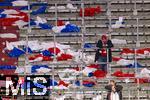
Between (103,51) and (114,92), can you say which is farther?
(103,51)

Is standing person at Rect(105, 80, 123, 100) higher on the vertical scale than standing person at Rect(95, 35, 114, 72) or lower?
lower

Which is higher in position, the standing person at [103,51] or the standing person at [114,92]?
the standing person at [103,51]

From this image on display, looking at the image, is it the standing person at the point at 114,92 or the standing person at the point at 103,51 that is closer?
the standing person at the point at 114,92

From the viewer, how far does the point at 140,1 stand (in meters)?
19.5

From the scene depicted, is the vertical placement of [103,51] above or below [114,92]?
above

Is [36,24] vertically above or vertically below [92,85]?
above

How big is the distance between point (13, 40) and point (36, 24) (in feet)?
2.91

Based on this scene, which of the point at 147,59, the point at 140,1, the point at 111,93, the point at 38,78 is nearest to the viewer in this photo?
the point at 111,93

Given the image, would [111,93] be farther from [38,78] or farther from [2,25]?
[2,25]

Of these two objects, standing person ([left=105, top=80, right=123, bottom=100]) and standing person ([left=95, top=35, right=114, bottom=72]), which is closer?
standing person ([left=105, top=80, right=123, bottom=100])

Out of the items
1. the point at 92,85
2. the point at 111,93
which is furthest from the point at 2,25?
the point at 111,93

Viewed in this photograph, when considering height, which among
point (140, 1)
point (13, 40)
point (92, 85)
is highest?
point (140, 1)

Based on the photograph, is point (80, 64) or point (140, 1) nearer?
point (80, 64)

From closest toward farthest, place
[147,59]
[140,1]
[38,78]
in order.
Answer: [38,78]
[147,59]
[140,1]
